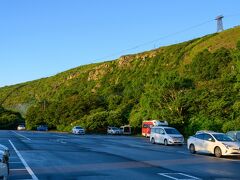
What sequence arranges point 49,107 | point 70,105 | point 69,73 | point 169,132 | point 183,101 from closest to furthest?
point 169,132
point 183,101
point 70,105
point 49,107
point 69,73

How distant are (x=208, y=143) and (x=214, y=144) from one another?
625 millimetres

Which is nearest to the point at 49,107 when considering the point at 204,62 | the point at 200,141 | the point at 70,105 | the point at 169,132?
the point at 70,105

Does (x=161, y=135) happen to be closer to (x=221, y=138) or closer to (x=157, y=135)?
(x=157, y=135)

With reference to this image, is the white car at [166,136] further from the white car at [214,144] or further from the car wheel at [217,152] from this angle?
the car wheel at [217,152]

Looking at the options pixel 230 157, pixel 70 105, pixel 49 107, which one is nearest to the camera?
pixel 230 157

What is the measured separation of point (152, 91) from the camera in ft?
225

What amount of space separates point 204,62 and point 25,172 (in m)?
86.5

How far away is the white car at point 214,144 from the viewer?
26.5 metres

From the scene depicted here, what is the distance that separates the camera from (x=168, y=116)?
212 feet

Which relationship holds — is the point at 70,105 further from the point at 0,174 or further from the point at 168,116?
the point at 0,174

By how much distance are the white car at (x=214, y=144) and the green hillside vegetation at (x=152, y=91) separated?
2126 cm

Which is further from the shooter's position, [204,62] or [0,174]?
[204,62]

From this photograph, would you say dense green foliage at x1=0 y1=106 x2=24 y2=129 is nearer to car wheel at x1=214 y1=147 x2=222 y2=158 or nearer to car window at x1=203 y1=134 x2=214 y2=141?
car window at x1=203 y1=134 x2=214 y2=141

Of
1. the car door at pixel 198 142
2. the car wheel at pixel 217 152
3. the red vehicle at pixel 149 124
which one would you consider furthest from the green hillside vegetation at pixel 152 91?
the car wheel at pixel 217 152
